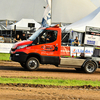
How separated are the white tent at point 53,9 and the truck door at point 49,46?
3025cm

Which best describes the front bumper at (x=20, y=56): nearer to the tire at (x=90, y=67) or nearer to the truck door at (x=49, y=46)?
the truck door at (x=49, y=46)

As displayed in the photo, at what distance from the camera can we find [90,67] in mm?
13242

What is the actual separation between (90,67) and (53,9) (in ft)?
102

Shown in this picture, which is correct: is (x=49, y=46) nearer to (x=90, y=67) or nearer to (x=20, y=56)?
(x=20, y=56)

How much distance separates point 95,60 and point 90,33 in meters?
1.65

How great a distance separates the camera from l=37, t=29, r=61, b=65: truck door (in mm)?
12680

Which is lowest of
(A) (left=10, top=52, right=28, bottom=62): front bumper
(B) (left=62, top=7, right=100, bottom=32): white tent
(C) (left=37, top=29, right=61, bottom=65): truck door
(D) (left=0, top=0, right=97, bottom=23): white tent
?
(A) (left=10, top=52, right=28, bottom=62): front bumper

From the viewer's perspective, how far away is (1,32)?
125 ft

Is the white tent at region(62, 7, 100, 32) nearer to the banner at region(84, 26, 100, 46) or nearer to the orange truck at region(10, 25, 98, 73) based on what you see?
the banner at region(84, 26, 100, 46)

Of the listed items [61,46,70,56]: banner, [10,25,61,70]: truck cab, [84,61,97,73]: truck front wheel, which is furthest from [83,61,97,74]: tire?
[61,46,70,56]: banner

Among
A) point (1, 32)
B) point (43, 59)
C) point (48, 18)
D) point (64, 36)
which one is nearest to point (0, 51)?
point (48, 18)

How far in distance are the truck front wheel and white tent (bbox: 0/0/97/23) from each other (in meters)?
30.0

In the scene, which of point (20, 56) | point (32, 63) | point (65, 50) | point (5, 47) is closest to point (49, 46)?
point (32, 63)

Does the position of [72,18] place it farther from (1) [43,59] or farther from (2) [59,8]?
(1) [43,59]
